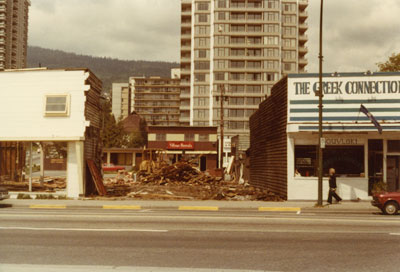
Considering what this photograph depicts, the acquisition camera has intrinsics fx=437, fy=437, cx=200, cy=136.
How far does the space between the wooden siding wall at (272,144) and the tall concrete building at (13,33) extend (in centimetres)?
9101

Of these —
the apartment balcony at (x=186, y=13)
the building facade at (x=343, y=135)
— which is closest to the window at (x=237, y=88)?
the apartment balcony at (x=186, y=13)

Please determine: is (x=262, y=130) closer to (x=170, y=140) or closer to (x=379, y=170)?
(x=379, y=170)

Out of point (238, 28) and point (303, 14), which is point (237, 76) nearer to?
point (238, 28)

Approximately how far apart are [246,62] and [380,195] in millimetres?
85283

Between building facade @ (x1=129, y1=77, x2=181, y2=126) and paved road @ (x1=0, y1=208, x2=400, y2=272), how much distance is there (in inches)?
6239

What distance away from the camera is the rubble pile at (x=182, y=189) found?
24922mm

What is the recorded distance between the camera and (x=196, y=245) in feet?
31.9

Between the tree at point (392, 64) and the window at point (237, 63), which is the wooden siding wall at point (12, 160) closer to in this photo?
the tree at point (392, 64)

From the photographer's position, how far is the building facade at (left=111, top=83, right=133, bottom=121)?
641 ft

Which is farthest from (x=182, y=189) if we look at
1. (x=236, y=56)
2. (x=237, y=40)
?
(x=237, y=40)

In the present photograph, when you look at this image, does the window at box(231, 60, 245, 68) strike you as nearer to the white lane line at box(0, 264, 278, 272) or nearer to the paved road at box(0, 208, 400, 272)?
the paved road at box(0, 208, 400, 272)

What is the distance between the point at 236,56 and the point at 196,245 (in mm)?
93248

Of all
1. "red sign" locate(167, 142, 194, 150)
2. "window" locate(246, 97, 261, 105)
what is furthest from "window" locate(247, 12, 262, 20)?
"red sign" locate(167, 142, 194, 150)

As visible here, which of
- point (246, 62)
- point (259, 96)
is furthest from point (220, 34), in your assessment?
point (259, 96)
